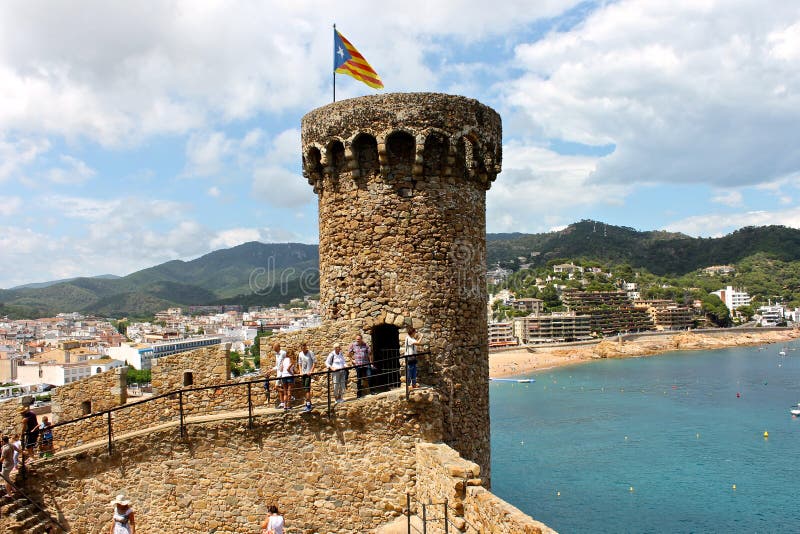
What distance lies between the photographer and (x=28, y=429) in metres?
11.2

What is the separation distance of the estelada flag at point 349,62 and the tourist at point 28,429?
A: 337 inches

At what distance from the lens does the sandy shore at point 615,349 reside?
111m

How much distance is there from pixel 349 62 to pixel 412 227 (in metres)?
4.01

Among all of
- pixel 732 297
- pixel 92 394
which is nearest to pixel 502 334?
pixel 732 297

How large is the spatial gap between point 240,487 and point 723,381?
3468 inches

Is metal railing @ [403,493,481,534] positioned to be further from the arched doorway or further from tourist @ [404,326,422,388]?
the arched doorway

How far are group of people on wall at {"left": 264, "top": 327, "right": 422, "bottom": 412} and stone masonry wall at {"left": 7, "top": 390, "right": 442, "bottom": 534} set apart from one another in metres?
0.70

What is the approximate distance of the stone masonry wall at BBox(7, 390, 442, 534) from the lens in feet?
29.8

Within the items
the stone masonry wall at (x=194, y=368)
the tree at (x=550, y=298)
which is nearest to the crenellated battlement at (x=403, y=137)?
the stone masonry wall at (x=194, y=368)

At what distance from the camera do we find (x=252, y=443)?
30.2ft

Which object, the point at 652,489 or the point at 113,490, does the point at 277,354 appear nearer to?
the point at 113,490

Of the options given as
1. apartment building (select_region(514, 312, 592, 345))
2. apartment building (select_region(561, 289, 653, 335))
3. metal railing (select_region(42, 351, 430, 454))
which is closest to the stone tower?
metal railing (select_region(42, 351, 430, 454))

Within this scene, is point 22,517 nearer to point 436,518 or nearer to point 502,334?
point 436,518

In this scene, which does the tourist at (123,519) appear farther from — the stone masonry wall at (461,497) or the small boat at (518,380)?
the small boat at (518,380)
